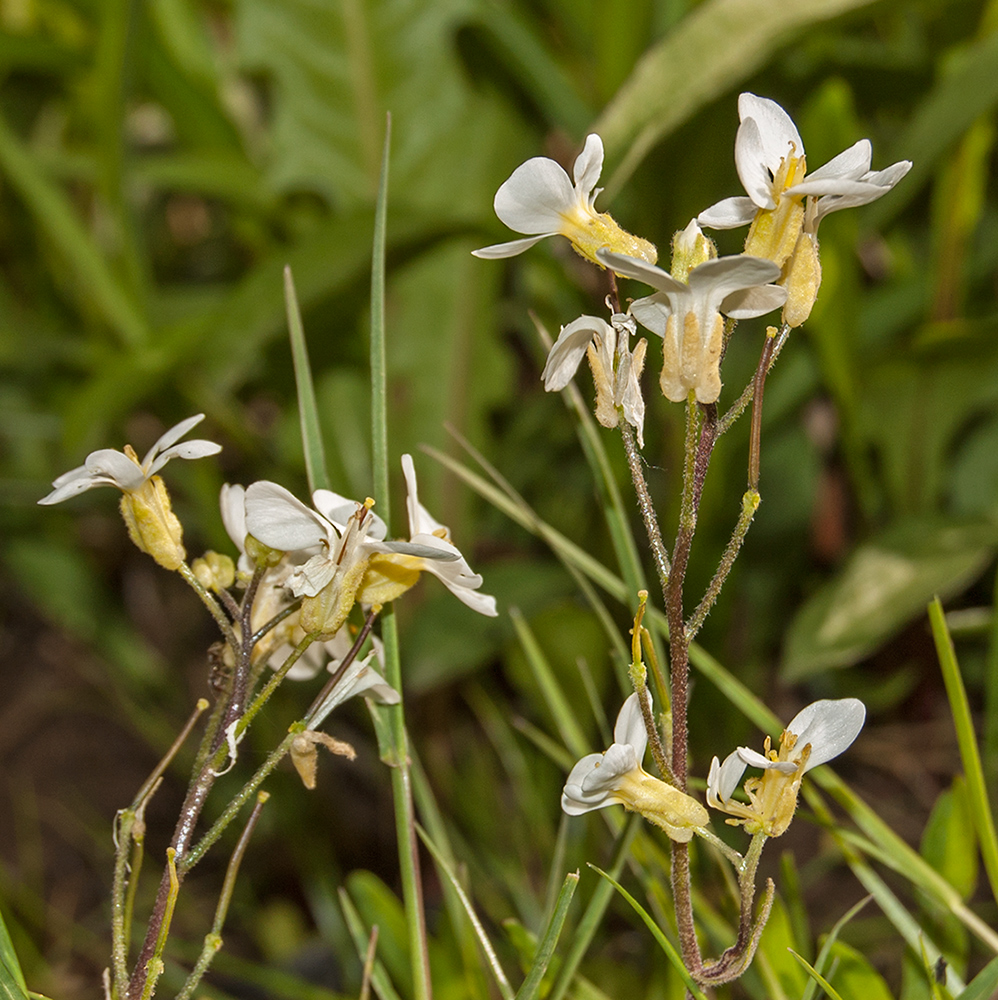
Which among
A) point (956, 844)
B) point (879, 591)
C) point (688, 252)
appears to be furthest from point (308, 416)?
point (879, 591)

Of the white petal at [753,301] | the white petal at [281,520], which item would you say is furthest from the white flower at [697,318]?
the white petal at [281,520]

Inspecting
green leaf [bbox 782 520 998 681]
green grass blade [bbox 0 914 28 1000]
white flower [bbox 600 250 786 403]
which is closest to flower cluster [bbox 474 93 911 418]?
white flower [bbox 600 250 786 403]

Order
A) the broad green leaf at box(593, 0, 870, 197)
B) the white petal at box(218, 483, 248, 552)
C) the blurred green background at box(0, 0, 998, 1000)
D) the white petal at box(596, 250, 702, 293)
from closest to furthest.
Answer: the white petal at box(596, 250, 702, 293) → the white petal at box(218, 483, 248, 552) → the broad green leaf at box(593, 0, 870, 197) → the blurred green background at box(0, 0, 998, 1000)

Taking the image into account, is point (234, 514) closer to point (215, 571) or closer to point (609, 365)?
point (215, 571)

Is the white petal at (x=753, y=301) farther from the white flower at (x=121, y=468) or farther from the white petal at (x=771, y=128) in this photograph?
the white flower at (x=121, y=468)

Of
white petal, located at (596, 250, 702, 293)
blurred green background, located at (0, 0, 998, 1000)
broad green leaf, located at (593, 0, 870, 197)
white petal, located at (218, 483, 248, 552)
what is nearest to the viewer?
white petal, located at (596, 250, 702, 293)

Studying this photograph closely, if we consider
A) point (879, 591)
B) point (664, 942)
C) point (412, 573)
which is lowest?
point (879, 591)

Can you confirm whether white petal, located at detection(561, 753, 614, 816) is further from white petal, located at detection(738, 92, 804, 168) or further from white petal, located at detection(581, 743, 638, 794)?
white petal, located at detection(738, 92, 804, 168)
